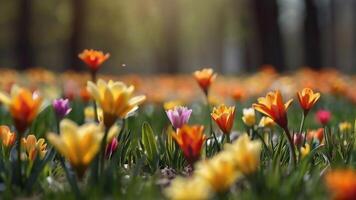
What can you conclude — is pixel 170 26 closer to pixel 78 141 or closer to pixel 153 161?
pixel 153 161

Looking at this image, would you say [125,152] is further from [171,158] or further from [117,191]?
[117,191]

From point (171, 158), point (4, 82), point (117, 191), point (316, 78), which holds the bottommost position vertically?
point (316, 78)

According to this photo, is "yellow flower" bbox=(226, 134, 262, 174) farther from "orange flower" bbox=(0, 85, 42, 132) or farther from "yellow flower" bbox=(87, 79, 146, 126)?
"orange flower" bbox=(0, 85, 42, 132)

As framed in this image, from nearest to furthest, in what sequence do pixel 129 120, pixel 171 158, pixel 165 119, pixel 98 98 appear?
pixel 98 98
pixel 171 158
pixel 129 120
pixel 165 119

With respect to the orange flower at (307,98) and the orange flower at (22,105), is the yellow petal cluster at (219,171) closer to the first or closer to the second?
the orange flower at (22,105)

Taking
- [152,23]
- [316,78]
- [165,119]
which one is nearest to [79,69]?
[152,23]

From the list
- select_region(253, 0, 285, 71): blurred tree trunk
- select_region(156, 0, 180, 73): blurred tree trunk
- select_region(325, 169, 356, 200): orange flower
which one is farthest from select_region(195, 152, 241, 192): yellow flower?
select_region(156, 0, 180, 73): blurred tree trunk
